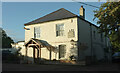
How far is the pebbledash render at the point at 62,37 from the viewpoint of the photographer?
60.1 feet

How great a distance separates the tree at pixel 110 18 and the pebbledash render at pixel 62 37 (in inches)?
117

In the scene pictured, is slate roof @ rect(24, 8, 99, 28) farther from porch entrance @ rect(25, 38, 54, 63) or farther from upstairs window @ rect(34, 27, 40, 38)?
porch entrance @ rect(25, 38, 54, 63)

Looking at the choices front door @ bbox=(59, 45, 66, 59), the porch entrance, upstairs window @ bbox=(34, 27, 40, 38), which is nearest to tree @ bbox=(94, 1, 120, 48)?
front door @ bbox=(59, 45, 66, 59)

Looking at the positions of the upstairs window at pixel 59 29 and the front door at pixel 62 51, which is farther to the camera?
the upstairs window at pixel 59 29

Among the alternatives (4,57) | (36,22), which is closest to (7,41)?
(4,57)

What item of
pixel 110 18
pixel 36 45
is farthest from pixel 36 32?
pixel 110 18

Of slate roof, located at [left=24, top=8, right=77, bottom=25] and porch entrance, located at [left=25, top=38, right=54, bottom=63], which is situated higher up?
slate roof, located at [left=24, top=8, right=77, bottom=25]

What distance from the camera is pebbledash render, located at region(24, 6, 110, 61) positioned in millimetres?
18312

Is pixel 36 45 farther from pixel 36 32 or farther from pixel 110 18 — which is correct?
pixel 110 18

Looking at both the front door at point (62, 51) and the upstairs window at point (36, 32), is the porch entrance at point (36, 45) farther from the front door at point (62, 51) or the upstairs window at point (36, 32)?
the upstairs window at point (36, 32)

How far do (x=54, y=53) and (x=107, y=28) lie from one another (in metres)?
8.26

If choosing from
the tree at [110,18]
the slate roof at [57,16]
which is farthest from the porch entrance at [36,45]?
the tree at [110,18]

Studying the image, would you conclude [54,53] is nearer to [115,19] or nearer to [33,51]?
[33,51]

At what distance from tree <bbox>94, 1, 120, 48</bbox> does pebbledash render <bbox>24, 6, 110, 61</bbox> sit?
9.71 feet
